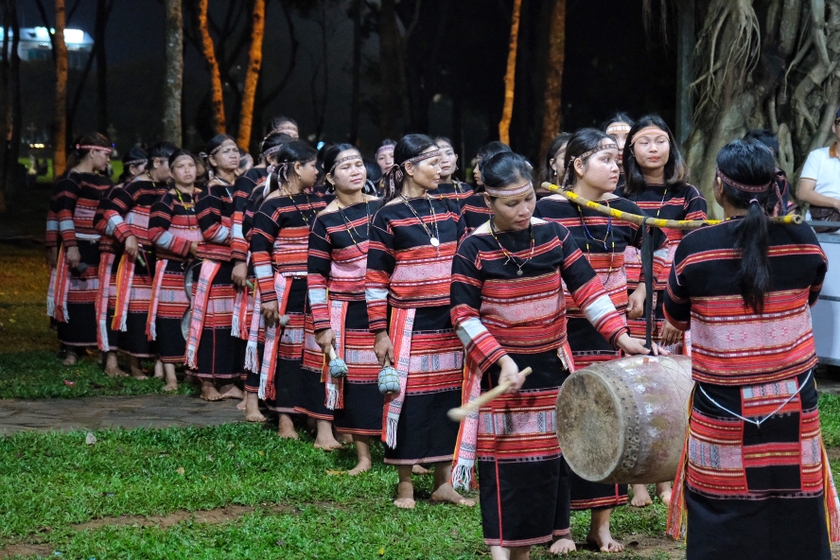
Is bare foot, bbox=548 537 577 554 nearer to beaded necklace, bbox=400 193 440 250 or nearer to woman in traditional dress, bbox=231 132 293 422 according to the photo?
beaded necklace, bbox=400 193 440 250

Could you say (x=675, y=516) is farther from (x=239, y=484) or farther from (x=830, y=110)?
(x=830, y=110)

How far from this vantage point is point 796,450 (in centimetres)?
397

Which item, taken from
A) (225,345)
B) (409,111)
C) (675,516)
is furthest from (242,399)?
(409,111)

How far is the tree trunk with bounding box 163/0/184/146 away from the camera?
1405 centimetres

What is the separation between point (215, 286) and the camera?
917 centimetres

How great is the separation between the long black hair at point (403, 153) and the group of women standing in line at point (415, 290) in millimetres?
13

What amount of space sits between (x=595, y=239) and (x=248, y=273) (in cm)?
367

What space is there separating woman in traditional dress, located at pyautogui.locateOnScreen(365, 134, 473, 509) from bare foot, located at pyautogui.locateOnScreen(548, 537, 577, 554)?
38.3 inches

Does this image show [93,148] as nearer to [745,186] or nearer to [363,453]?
[363,453]

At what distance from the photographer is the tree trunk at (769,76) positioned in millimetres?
11844

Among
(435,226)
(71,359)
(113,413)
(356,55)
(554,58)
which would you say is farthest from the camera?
(356,55)

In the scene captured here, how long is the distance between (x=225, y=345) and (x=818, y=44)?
7.16 metres

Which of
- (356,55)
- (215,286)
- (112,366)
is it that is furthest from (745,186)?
(356,55)

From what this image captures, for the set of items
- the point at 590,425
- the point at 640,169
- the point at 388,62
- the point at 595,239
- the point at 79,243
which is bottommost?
the point at 590,425
